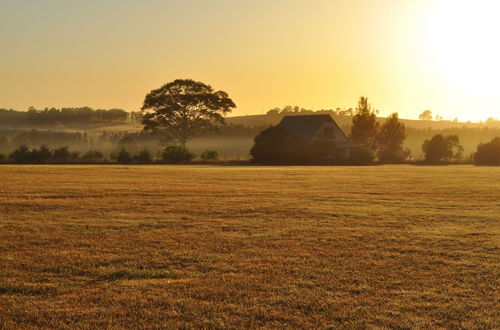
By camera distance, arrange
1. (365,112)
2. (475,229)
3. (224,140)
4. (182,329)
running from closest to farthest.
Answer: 1. (182,329)
2. (475,229)
3. (365,112)
4. (224,140)

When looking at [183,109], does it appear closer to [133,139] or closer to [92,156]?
[92,156]

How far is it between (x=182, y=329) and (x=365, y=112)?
7065cm

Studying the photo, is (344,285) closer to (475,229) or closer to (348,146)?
(475,229)

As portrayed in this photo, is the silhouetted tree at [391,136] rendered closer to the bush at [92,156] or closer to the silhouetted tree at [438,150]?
the silhouetted tree at [438,150]

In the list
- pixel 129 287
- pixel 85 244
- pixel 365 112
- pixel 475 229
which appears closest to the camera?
pixel 129 287

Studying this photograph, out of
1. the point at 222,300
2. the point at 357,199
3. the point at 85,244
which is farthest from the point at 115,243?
the point at 357,199

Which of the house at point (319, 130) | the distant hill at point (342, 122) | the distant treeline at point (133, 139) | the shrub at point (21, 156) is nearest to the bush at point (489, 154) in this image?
the house at point (319, 130)

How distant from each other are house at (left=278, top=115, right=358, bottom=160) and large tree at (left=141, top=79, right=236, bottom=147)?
1120cm

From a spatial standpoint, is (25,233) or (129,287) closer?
(129,287)

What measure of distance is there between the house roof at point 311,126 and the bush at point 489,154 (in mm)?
16931

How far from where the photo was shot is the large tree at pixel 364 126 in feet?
237

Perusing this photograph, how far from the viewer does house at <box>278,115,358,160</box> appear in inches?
2650

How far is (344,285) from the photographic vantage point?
6980 mm

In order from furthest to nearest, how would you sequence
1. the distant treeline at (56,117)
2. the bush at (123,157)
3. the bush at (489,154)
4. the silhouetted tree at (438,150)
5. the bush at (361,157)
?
the distant treeline at (56,117) < the silhouetted tree at (438,150) < the bush at (489,154) < the bush at (361,157) < the bush at (123,157)
